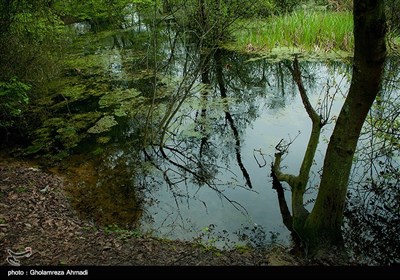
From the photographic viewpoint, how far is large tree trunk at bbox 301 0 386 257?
8.55ft

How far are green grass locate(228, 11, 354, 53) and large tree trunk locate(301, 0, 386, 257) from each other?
7867mm

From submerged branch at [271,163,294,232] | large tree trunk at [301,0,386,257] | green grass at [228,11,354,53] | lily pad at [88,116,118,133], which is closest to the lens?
large tree trunk at [301,0,386,257]

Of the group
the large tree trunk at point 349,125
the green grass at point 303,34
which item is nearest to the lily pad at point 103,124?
the green grass at point 303,34

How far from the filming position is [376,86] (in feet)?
9.43

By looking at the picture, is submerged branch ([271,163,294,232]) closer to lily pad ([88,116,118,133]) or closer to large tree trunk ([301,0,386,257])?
large tree trunk ([301,0,386,257])

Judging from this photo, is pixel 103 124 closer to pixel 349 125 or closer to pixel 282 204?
pixel 282 204

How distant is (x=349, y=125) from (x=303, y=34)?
930cm

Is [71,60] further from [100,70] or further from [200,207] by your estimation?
[200,207]

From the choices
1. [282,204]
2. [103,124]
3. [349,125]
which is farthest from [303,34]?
[349,125]

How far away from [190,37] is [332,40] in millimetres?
6506

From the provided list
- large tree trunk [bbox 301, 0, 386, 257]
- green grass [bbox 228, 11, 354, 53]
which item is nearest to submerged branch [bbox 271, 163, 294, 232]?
large tree trunk [bbox 301, 0, 386, 257]

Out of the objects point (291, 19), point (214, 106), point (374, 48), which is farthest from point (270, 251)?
point (291, 19)

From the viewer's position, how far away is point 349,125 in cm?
318

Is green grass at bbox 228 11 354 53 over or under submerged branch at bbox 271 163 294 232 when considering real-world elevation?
over
